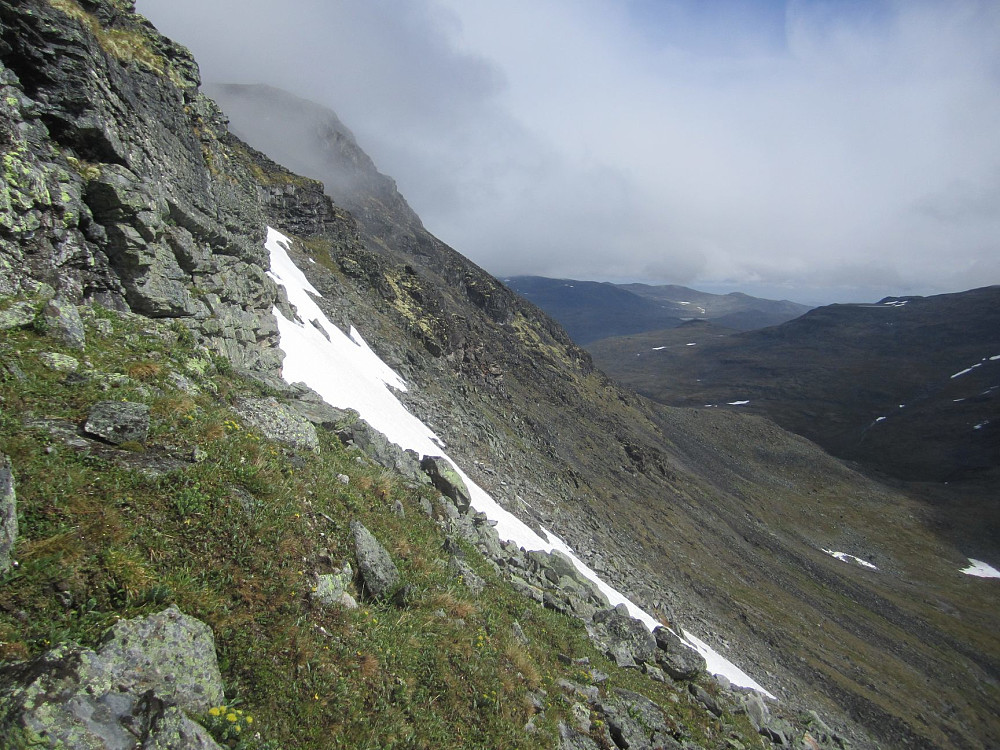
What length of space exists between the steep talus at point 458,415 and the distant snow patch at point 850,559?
8.44 feet

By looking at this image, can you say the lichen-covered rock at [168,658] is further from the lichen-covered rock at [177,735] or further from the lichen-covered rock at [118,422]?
the lichen-covered rock at [118,422]

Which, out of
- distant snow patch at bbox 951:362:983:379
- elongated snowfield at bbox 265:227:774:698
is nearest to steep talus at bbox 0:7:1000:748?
elongated snowfield at bbox 265:227:774:698

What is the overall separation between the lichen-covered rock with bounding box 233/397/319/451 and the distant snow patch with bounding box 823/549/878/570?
100 metres

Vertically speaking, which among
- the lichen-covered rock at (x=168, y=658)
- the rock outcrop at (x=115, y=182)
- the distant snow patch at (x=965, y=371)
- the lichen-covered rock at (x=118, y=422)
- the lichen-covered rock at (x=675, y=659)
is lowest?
the lichen-covered rock at (x=675, y=659)

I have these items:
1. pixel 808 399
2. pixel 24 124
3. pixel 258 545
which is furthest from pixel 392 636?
pixel 808 399

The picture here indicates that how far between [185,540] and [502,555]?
11.6 m

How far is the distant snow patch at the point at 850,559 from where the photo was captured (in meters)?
83.8

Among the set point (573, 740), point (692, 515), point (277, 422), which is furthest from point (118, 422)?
point (692, 515)

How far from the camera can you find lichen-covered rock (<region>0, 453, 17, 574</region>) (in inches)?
183

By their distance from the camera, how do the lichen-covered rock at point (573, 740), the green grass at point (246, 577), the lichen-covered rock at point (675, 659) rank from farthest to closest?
the lichen-covered rock at point (675, 659) < the lichen-covered rock at point (573, 740) < the green grass at point (246, 577)

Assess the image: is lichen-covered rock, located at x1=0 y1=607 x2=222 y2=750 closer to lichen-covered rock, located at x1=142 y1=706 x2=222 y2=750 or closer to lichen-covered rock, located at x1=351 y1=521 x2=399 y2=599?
lichen-covered rock, located at x1=142 y1=706 x2=222 y2=750

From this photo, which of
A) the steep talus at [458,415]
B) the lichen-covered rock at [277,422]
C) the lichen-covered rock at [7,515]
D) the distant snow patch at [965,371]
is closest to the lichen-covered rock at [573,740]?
the steep talus at [458,415]

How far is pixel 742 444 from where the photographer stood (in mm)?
→ 128875

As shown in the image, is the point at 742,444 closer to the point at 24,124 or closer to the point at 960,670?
the point at 960,670
